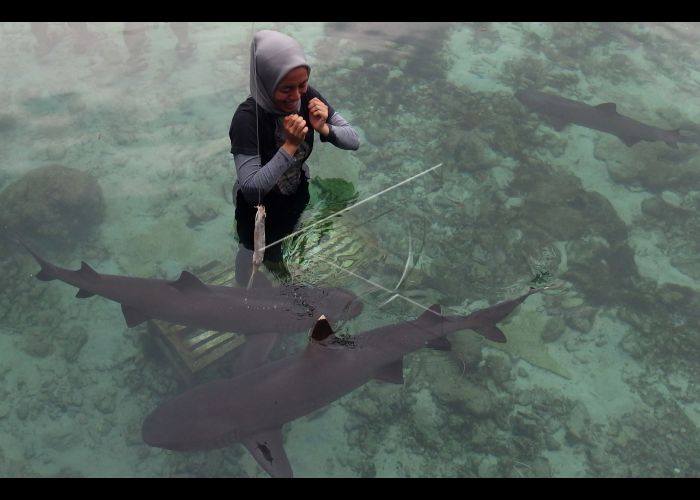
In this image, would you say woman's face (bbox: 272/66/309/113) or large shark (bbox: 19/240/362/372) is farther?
large shark (bbox: 19/240/362/372)

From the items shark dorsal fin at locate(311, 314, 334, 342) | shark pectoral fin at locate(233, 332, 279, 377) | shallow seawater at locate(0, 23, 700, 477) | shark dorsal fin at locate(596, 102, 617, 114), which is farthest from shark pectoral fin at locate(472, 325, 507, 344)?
shark dorsal fin at locate(596, 102, 617, 114)

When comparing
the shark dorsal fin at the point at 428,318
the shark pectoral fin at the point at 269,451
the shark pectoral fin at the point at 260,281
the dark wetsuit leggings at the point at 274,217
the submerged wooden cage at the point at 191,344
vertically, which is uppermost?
the dark wetsuit leggings at the point at 274,217

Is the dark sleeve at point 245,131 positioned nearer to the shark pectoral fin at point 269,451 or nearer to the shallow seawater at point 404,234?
the shallow seawater at point 404,234

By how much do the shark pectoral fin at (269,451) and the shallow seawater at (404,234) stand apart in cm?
42

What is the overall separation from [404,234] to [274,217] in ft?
10.9

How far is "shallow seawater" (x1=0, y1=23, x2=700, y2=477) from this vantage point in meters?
5.77

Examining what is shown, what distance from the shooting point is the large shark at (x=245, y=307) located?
5691mm

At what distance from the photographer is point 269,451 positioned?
5.12m

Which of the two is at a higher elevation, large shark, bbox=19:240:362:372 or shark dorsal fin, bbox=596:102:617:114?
shark dorsal fin, bbox=596:102:617:114

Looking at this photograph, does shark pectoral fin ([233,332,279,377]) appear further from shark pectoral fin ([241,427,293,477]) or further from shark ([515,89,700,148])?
shark ([515,89,700,148])

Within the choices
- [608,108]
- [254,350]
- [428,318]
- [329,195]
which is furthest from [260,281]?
[608,108]

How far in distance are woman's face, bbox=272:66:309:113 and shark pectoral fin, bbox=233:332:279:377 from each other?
125 inches

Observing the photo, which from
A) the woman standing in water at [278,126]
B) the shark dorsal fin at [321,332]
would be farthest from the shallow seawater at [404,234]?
the woman standing in water at [278,126]
